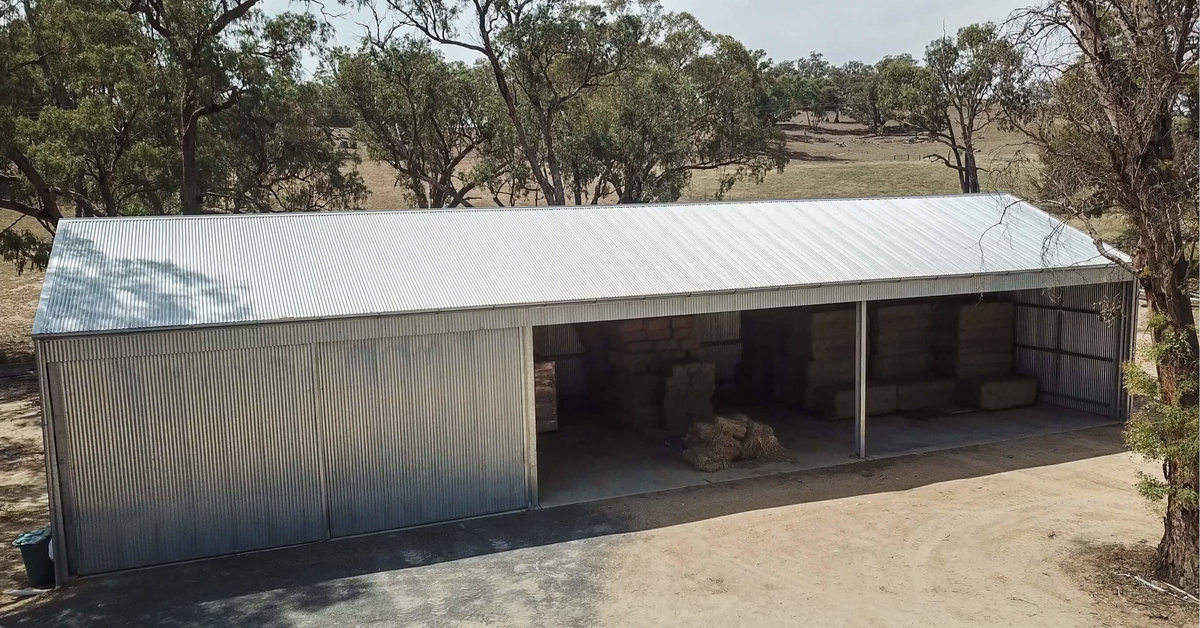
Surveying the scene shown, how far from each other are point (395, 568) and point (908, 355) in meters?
11.8

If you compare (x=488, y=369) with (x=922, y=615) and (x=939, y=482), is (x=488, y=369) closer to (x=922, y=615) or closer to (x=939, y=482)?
(x=922, y=615)

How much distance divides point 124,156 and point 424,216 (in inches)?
595

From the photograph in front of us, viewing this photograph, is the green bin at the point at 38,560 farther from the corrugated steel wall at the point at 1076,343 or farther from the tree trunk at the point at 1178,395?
the corrugated steel wall at the point at 1076,343

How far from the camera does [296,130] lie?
32.8 meters

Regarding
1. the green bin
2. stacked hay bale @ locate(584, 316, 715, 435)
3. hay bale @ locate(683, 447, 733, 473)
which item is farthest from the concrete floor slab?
the green bin

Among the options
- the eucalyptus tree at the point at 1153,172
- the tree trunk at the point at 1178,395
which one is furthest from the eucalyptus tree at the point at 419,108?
the tree trunk at the point at 1178,395

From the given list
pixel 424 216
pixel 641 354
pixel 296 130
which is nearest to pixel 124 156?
pixel 296 130

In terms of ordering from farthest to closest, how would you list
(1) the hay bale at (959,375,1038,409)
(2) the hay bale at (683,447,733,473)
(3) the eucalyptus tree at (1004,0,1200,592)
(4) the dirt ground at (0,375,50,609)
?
(1) the hay bale at (959,375,1038,409), (2) the hay bale at (683,447,733,473), (4) the dirt ground at (0,375,50,609), (3) the eucalyptus tree at (1004,0,1200,592)

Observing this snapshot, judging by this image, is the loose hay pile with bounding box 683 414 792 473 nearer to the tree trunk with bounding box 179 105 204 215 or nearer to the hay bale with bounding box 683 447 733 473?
the hay bale with bounding box 683 447 733 473

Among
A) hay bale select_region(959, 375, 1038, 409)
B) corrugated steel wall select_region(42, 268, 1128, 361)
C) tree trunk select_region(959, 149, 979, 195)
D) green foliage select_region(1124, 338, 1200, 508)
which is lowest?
A: hay bale select_region(959, 375, 1038, 409)

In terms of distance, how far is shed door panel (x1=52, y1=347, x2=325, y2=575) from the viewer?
9.91 m

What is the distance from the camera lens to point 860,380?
14.1m

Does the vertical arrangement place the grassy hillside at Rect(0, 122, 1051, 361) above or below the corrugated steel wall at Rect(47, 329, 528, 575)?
above

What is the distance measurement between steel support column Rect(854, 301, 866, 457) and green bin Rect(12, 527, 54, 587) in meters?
10.9
